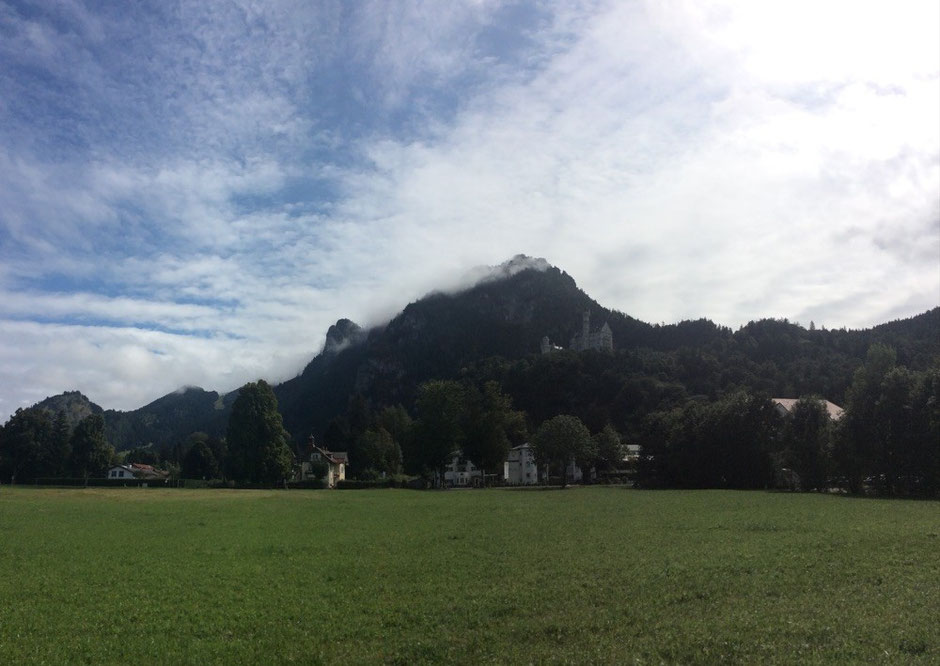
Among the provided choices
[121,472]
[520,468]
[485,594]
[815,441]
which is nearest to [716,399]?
[520,468]

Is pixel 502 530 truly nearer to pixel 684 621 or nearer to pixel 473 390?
pixel 684 621

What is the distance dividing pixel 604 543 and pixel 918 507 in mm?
29697

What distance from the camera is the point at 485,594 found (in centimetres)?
1670

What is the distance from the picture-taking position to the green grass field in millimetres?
12344

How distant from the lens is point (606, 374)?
154500 mm

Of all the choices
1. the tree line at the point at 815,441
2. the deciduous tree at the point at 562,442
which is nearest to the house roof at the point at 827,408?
the tree line at the point at 815,441

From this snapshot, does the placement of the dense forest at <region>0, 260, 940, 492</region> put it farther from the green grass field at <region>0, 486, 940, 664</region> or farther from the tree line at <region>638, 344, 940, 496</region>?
the green grass field at <region>0, 486, 940, 664</region>

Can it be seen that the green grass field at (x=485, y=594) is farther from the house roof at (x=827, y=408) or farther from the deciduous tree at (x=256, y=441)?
the deciduous tree at (x=256, y=441)

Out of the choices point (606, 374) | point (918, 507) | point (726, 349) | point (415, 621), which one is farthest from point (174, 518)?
point (726, 349)

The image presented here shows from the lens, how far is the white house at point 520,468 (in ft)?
443

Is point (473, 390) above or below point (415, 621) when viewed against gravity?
above

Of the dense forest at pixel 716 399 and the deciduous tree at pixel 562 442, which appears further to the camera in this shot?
the deciduous tree at pixel 562 442

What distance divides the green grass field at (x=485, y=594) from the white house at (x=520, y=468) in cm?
10425

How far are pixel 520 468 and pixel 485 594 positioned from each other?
125545mm
